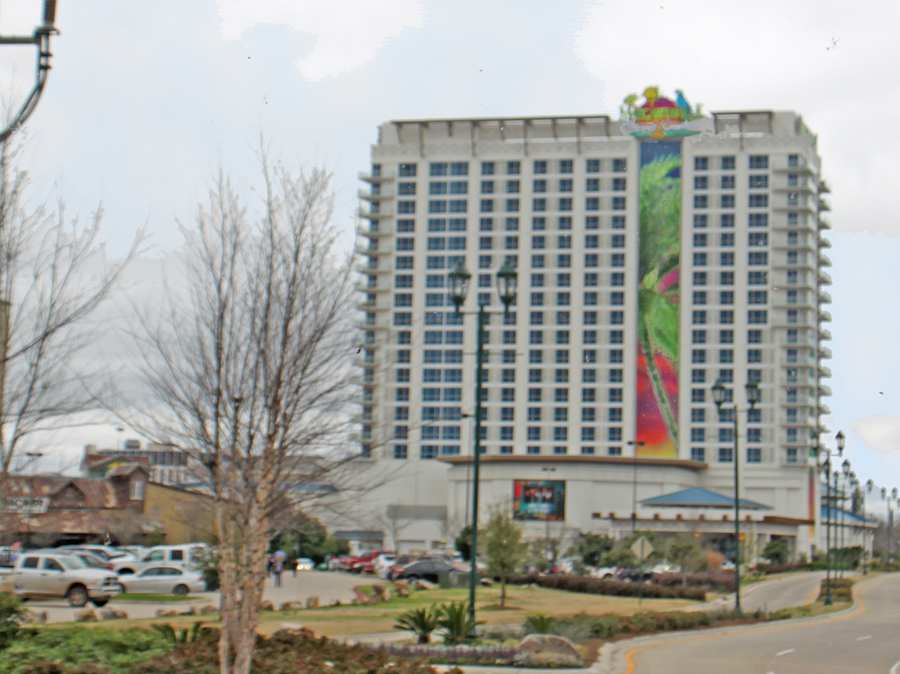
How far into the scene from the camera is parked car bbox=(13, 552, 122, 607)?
32.4 metres

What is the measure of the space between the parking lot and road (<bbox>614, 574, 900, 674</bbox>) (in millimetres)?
14368

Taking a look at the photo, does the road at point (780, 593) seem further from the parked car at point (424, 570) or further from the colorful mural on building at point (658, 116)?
the colorful mural on building at point (658, 116)

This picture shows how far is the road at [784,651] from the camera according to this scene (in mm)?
21453

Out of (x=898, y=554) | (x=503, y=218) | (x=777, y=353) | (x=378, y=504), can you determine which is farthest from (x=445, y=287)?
(x=898, y=554)

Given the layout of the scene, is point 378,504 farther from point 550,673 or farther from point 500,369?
point 550,673

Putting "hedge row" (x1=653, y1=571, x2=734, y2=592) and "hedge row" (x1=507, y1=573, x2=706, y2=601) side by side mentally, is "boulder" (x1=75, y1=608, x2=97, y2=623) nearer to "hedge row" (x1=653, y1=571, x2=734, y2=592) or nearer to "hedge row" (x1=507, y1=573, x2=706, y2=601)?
"hedge row" (x1=507, y1=573, x2=706, y2=601)

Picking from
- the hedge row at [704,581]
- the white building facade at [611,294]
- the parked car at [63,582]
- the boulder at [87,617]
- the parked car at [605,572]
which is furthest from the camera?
the white building facade at [611,294]

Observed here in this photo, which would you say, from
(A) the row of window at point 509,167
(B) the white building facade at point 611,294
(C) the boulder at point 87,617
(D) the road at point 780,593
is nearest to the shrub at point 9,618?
(C) the boulder at point 87,617

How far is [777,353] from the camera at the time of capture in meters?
116

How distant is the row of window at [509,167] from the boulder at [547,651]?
10576 centimetres

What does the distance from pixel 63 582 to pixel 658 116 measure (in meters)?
102

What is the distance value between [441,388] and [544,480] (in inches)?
776

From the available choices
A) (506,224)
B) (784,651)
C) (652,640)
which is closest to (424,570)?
(652,640)

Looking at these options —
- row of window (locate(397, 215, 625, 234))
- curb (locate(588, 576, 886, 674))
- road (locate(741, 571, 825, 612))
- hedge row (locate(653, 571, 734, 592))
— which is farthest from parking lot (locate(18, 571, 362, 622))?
row of window (locate(397, 215, 625, 234))
